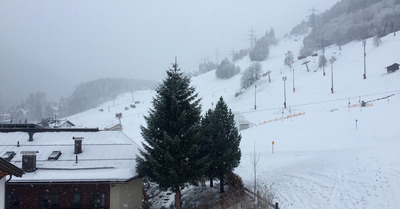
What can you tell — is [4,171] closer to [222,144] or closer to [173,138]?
[173,138]

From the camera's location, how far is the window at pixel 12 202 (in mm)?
20737

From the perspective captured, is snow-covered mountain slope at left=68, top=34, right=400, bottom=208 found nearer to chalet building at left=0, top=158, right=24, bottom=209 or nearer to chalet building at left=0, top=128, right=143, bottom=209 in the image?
chalet building at left=0, top=128, right=143, bottom=209

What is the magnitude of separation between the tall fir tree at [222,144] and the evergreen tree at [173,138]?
3.66ft

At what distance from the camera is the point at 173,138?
1969cm

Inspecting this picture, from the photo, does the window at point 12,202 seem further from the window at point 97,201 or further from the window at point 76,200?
the window at point 97,201

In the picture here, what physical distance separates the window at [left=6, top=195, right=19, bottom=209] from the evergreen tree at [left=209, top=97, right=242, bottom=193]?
12.4 metres

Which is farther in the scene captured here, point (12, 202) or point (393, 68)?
point (393, 68)

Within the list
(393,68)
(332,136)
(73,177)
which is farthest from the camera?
(393,68)

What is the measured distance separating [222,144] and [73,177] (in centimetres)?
947

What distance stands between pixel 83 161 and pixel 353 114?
1228 inches

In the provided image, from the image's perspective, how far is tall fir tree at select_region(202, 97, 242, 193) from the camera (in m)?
20.8

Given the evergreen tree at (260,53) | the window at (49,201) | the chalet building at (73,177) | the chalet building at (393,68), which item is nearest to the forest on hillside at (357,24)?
the evergreen tree at (260,53)

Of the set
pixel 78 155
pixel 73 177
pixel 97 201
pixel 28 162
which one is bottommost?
pixel 97 201

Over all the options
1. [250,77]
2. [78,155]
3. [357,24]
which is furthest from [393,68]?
[78,155]
